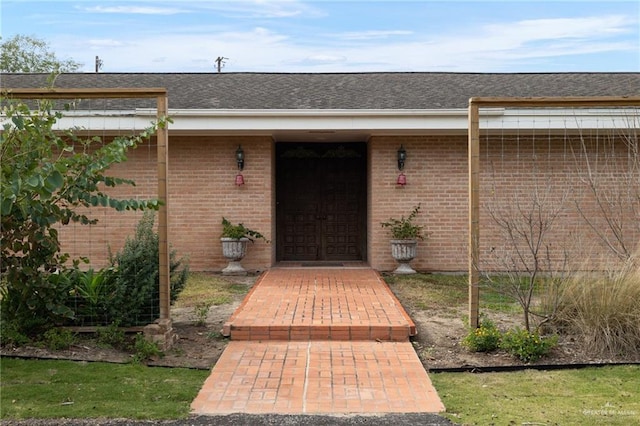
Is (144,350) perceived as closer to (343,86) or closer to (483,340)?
(483,340)

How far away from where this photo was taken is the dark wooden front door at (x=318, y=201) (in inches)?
567

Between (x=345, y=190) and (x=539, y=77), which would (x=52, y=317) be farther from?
(x=539, y=77)

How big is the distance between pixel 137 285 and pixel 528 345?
4.00 metres

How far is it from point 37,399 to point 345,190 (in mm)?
10214

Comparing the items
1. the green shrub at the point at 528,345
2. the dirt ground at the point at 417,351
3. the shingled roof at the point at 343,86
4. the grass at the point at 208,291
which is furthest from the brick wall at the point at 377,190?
the green shrub at the point at 528,345

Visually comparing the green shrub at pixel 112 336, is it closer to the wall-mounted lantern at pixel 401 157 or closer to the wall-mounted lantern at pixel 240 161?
the wall-mounted lantern at pixel 240 161

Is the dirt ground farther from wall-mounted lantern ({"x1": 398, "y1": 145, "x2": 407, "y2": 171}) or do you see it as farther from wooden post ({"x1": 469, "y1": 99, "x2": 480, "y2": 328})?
wall-mounted lantern ({"x1": 398, "y1": 145, "x2": 407, "y2": 171})

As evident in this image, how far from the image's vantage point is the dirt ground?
598 centimetres

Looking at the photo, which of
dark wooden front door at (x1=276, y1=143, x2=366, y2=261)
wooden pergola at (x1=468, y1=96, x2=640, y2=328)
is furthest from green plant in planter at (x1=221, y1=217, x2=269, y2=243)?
wooden pergola at (x1=468, y1=96, x2=640, y2=328)

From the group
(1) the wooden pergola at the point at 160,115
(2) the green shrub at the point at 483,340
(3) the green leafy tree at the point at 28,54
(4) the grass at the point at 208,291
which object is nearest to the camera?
(2) the green shrub at the point at 483,340

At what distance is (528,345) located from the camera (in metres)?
6.01

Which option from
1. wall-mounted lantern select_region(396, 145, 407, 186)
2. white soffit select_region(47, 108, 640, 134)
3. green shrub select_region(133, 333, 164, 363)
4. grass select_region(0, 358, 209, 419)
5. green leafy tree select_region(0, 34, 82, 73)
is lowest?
grass select_region(0, 358, 209, 419)

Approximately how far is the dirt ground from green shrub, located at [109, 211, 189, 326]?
1.38 feet

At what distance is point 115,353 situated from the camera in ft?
20.4
